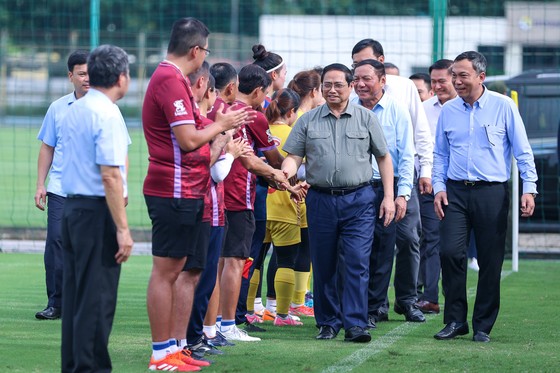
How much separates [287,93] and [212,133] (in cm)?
226

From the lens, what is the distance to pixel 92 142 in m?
5.70

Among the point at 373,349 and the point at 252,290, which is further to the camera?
the point at 252,290

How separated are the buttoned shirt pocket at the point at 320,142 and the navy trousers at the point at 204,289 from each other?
1104mm

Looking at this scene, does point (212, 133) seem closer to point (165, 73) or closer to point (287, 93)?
point (165, 73)

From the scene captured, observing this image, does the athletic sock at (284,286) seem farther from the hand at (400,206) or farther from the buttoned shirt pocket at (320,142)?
the buttoned shirt pocket at (320,142)

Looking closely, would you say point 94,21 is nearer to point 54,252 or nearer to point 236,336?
point 54,252

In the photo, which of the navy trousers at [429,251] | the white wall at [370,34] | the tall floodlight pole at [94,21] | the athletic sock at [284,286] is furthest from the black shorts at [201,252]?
the white wall at [370,34]

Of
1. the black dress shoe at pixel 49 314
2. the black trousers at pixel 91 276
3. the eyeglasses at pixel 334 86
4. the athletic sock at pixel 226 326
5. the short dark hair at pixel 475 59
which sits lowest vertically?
the black dress shoe at pixel 49 314

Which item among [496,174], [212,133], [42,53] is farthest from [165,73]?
[42,53]

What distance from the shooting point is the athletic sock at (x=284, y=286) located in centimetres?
855

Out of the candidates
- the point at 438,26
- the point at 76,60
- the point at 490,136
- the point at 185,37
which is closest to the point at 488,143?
the point at 490,136

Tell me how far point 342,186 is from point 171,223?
176cm

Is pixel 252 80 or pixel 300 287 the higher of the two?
pixel 252 80

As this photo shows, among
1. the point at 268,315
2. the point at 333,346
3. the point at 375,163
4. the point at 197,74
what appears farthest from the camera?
the point at 268,315
